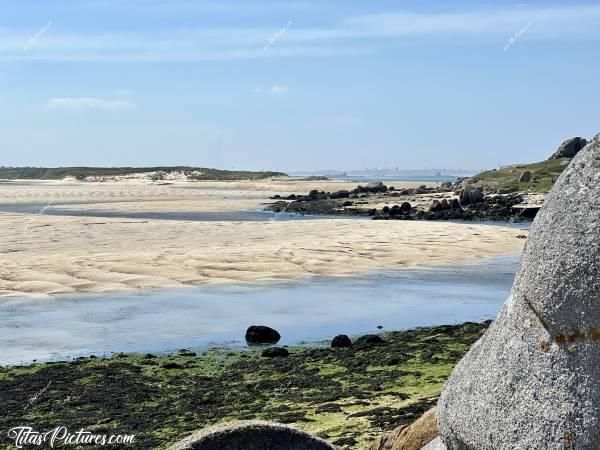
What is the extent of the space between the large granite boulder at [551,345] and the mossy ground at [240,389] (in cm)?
620

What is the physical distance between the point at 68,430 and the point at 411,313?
44.3 feet

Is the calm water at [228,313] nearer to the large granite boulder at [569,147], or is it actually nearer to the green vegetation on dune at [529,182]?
the green vegetation on dune at [529,182]

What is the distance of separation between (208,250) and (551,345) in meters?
35.8

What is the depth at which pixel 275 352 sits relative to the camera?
66.0 ft

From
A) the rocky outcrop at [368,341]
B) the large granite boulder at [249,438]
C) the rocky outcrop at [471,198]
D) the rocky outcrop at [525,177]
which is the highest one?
the rocky outcrop at [525,177]

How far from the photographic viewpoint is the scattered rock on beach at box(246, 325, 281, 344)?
71.8 feet

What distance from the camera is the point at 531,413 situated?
488cm

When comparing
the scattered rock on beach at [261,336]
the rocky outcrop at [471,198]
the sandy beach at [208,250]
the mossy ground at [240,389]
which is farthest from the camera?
→ the rocky outcrop at [471,198]

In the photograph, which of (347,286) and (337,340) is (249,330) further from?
(347,286)

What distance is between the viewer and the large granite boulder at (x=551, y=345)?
4.77 metres

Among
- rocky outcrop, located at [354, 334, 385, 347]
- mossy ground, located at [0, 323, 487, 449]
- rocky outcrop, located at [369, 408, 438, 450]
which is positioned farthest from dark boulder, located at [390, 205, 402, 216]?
rocky outcrop, located at [369, 408, 438, 450]

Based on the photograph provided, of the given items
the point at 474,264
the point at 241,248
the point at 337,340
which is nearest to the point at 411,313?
the point at 337,340

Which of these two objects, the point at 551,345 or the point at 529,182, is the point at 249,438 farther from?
the point at 529,182

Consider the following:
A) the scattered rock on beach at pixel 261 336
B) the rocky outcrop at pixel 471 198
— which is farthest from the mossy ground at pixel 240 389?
the rocky outcrop at pixel 471 198
